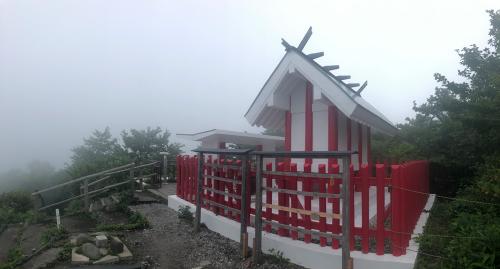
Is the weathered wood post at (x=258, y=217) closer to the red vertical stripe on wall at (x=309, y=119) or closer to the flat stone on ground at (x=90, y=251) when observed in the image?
the red vertical stripe on wall at (x=309, y=119)


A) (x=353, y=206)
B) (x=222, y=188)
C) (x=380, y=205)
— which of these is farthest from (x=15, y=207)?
(x=380, y=205)

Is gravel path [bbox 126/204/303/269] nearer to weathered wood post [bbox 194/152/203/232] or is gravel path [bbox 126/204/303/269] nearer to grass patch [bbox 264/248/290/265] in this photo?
grass patch [bbox 264/248/290/265]

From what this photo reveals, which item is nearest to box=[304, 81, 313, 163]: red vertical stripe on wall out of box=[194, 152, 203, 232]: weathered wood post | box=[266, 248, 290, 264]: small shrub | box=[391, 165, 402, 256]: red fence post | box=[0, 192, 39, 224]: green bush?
box=[194, 152, 203, 232]: weathered wood post

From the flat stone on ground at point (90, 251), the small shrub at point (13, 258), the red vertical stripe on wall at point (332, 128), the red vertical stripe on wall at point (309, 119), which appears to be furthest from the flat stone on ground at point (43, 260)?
the red vertical stripe on wall at point (332, 128)

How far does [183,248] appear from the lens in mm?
6523

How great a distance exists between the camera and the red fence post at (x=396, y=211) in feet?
14.9

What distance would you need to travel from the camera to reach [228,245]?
6.36 metres

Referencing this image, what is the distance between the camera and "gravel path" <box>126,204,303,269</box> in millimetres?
5714

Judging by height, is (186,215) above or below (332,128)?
below

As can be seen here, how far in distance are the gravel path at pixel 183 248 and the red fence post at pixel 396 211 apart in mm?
1580

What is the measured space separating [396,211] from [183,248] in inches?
164

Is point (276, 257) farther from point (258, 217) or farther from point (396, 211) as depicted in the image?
point (396, 211)

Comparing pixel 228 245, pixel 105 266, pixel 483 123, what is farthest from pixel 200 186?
pixel 483 123

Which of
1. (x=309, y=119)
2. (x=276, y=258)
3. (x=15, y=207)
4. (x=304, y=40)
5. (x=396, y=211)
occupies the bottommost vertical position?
(x=15, y=207)
